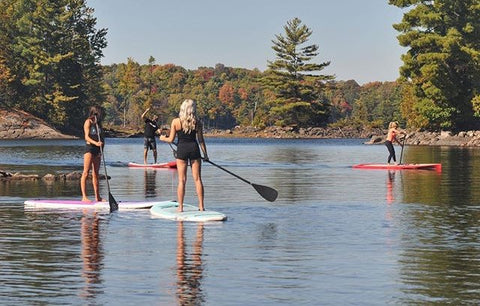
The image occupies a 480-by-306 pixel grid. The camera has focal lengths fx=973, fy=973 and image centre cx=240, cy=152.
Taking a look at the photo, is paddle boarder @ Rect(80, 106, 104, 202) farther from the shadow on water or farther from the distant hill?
the distant hill

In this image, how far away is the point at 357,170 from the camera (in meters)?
37.8

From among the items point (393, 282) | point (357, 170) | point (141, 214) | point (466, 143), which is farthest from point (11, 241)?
point (466, 143)

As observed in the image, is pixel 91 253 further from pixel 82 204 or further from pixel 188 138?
pixel 82 204

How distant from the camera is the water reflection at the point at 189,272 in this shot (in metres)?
10.5

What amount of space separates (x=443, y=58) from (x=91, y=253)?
8075 centimetres

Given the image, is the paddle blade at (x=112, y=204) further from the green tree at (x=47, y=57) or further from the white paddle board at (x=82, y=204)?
the green tree at (x=47, y=57)

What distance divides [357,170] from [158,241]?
930 inches

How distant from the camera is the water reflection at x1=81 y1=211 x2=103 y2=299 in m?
11.1

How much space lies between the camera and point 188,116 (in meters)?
17.7

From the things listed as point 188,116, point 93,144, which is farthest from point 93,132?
point 188,116

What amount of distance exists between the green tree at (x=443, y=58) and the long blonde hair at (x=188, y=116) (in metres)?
75.7

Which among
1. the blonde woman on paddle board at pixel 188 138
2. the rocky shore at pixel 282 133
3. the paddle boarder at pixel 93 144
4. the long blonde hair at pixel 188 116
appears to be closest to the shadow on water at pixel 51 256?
the paddle boarder at pixel 93 144

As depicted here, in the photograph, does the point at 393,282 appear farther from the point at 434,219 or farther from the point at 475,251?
the point at 434,219

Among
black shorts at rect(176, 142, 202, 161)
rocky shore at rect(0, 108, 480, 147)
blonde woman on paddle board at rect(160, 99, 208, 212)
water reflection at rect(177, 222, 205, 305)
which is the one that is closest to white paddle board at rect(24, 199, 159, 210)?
blonde woman on paddle board at rect(160, 99, 208, 212)
